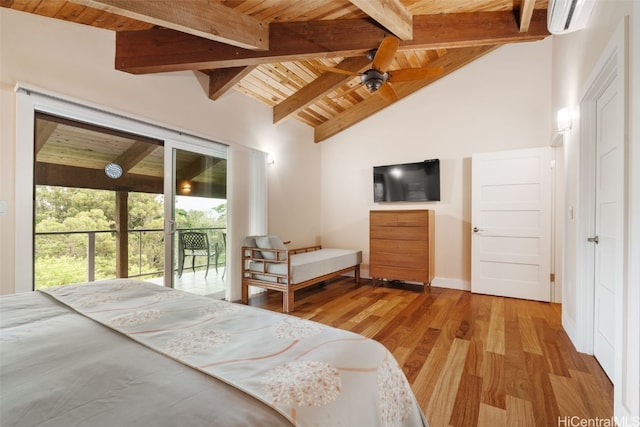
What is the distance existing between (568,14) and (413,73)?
44.4 inches

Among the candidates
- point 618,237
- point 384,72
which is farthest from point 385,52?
point 618,237

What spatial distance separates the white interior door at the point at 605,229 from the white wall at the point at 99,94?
3628mm

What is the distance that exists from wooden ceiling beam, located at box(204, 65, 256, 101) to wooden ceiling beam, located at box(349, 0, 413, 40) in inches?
53.3

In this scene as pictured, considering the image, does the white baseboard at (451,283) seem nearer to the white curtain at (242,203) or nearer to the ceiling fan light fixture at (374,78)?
the white curtain at (242,203)

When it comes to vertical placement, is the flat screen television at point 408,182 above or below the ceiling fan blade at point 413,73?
below

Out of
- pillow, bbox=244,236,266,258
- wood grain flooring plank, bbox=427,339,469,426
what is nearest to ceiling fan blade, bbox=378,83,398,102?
pillow, bbox=244,236,266,258

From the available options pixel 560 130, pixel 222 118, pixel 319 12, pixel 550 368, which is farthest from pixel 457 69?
pixel 550 368

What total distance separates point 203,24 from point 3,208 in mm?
2015

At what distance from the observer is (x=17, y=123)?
2055 millimetres

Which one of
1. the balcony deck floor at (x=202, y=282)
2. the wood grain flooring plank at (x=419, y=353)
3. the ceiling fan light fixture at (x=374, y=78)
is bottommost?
the wood grain flooring plank at (x=419, y=353)

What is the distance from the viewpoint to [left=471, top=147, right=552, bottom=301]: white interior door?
351 centimetres

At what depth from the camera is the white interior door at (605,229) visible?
179cm

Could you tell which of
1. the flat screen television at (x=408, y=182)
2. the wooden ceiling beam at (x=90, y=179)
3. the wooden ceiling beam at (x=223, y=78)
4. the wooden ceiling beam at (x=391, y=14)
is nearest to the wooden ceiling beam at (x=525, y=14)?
the wooden ceiling beam at (x=391, y=14)

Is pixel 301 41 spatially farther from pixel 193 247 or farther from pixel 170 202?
pixel 193 247
